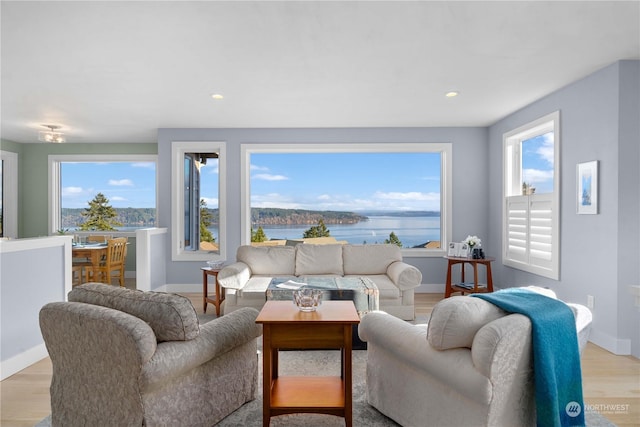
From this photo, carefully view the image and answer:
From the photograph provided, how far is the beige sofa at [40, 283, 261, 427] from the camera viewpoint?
1.84 m

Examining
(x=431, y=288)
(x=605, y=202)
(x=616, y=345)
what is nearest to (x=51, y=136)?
(x=431, y=288)

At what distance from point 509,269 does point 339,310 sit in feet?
12.9

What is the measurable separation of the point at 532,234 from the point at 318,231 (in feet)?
11.8

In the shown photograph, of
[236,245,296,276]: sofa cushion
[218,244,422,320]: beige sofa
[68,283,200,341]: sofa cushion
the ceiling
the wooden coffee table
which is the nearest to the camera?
[68,283,200,341]: sofa cushion

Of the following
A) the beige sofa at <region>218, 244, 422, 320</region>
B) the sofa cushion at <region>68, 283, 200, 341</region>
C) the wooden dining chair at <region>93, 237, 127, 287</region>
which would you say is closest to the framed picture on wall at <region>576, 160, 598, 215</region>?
the beige sofa at <region>218, 244, 422, 320</region>

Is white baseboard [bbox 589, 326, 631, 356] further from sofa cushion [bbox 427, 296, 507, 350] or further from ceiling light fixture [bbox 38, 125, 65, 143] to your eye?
ceiling light fixture [bbox 38, 125, 65, 143]

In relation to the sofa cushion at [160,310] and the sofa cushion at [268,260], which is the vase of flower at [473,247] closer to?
the sofa cushion at [268,260]

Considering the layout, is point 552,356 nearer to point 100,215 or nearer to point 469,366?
point 469,366

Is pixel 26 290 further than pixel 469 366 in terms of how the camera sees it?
Yes

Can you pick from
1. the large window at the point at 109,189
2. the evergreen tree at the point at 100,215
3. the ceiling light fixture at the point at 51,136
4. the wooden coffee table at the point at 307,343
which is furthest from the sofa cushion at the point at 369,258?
the evergreen tree at the point at 100,215

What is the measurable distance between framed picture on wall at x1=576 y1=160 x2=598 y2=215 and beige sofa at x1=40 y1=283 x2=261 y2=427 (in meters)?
3.46

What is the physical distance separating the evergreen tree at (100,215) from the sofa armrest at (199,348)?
21.1 ft

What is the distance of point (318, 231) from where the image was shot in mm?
7348

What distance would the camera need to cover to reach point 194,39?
3033 mm
